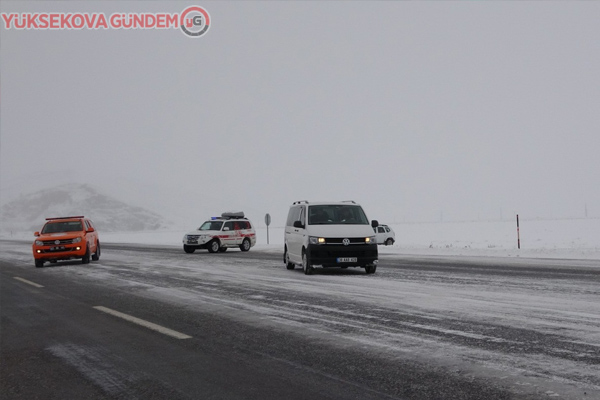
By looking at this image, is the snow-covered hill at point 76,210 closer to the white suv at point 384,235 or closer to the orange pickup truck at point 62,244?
the white suv at point 384,235

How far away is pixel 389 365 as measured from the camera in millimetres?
5488

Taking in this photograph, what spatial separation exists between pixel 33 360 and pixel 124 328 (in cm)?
181

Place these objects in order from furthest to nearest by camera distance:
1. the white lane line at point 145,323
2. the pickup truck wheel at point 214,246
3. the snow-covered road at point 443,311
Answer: the pickup truck wheel at point 214,246 → the white lane line at point 145,323 → the snow-covered road at point 443,311

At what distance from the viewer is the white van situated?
51.1ft

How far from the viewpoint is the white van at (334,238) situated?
15578mm

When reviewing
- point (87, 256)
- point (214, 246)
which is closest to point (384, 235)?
point (214, 246)

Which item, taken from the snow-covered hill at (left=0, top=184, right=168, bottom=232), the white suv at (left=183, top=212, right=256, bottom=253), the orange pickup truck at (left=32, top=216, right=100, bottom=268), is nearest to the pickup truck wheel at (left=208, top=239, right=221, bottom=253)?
the white suv at (left=183, top=212, right=256, bottom=253)

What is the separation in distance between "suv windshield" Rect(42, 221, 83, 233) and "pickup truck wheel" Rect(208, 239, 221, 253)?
811cm

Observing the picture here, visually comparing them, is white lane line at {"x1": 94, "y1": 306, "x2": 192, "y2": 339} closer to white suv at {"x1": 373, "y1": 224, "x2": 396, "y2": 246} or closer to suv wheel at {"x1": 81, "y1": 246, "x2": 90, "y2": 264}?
suv wheel at {"x1": 81, "y1": 246, "x2": 90, "y2": 264}

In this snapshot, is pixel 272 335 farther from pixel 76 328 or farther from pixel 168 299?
pixel 168 299

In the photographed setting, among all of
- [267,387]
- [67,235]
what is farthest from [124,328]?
[67,235]

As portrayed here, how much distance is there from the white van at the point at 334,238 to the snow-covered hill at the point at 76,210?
486ft

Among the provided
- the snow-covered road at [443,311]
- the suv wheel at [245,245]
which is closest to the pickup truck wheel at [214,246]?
the suv wheel at [245,245]

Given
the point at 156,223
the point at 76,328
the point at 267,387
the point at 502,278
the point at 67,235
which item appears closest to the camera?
the point at 267,387
